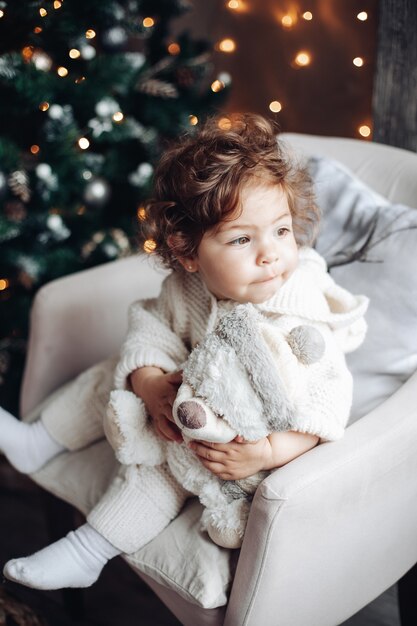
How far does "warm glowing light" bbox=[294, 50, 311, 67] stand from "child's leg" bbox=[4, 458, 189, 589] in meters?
1.23

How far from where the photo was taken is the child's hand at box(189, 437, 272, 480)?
884mm

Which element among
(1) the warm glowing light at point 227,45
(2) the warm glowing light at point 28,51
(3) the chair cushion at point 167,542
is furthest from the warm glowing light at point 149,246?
(1) the warm glowing light at point 227,45

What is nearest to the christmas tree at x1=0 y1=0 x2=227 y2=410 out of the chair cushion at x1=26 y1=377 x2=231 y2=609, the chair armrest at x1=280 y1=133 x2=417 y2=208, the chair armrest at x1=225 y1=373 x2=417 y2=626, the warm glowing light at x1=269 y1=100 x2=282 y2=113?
the warm glowing light at x1=269 y1=100 x2=282 y2=113

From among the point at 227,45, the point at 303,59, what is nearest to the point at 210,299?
the point at 303,59

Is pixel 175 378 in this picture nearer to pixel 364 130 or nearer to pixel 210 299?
pixel 210 299

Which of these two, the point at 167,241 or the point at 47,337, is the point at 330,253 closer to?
the point at 167,241

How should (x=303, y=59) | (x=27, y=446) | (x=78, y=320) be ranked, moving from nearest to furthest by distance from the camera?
(x=27, y=446) → (x=78, y=320) → (x=303, y=59)

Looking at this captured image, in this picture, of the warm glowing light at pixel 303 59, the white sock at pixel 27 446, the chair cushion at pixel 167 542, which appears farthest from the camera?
the warm glowing light at pixel 303 59

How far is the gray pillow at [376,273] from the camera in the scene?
1076mm

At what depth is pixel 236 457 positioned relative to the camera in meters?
0.89

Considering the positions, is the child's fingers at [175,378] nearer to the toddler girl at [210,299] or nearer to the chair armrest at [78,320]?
the toddler girl at [210,299]

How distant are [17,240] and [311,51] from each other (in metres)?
0.93

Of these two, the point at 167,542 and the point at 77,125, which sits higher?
the point at 77,125

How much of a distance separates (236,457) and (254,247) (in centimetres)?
30
